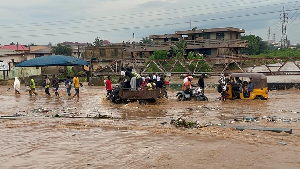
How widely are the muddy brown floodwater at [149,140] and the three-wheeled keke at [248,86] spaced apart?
2.03 m

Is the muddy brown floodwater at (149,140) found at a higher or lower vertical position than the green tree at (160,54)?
lower

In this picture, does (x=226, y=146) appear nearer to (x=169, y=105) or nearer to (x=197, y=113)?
(x=197, y=113)

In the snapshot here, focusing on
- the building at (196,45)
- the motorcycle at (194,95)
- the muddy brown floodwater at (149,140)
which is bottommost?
the muddy brown floodwater at (149,140)

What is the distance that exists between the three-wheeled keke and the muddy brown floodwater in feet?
6.67

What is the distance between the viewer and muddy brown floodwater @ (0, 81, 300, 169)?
750cm

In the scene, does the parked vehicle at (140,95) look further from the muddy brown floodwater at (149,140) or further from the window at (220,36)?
the window at (220,36)

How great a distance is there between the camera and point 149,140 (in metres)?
9.34

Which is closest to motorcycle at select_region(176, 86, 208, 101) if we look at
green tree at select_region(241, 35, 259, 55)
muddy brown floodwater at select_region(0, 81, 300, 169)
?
muddy brown floodwater at select_region(0, 81, 300, 169)

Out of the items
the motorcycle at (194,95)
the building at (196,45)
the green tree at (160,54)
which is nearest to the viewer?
the motorcycle at (194,95)

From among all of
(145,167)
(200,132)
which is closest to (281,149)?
(200,132)

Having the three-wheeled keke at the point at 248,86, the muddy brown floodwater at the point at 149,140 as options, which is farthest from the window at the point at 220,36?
the muddy brown floodwater at the point at 149,140

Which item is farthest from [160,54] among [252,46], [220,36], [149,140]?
[149,140]

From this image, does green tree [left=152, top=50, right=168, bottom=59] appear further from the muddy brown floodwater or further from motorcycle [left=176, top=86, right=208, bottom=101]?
the muddy brown floodwater

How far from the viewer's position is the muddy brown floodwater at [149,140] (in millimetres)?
7496
